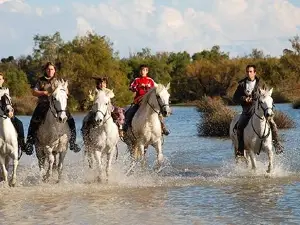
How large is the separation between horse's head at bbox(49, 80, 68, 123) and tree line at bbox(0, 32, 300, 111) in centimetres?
3154

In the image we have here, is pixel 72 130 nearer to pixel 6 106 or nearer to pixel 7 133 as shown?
pixel 7 133

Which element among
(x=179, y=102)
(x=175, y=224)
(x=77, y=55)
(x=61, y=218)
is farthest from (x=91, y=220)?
(x=179, y=102)

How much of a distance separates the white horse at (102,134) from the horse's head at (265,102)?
3.04m

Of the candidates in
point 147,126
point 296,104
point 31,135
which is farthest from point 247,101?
point 296,104

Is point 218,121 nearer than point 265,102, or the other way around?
point 265,102

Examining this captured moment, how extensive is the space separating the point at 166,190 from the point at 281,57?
6861cm

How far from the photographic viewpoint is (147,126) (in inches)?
551

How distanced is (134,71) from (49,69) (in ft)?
271

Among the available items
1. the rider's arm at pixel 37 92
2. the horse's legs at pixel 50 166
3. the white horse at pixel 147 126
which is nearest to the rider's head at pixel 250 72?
the white horse at pixel 147 126

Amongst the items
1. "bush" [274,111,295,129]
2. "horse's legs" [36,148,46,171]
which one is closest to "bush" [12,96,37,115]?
"bush" [274,111,295,129]

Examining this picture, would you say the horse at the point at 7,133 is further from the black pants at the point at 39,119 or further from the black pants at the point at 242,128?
the black pants at the point at 242,128

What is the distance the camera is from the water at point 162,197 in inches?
382

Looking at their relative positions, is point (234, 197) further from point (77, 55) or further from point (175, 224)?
point (77, 55)

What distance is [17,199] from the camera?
11461 millimetres
